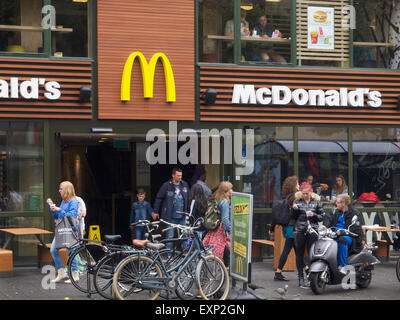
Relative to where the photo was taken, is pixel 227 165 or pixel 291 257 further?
pixel 227 165

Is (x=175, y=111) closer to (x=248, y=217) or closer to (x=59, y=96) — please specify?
(x=59, y=96)

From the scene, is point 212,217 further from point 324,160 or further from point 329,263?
point 324,160

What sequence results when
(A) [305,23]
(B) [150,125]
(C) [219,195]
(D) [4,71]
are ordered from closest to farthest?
(C) [219,195]
(D) [4,71]
(B) [150,125]
(A) [305,23]

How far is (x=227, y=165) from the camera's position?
52.9ft

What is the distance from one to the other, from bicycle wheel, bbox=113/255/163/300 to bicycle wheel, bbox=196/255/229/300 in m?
0.61

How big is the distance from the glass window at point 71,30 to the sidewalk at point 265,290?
4362 millimetres

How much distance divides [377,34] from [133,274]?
9184mm

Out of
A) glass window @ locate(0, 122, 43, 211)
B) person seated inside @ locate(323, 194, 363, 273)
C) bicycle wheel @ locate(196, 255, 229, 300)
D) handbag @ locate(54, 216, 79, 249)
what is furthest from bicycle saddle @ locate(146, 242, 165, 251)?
glass window @ locate(0, 122, 43, 211)

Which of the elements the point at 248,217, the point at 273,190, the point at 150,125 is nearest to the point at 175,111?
the point at 150,125

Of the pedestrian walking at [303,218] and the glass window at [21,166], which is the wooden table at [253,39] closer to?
the glass window at [21,166]

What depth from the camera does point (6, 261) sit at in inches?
525

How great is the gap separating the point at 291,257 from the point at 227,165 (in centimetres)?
268

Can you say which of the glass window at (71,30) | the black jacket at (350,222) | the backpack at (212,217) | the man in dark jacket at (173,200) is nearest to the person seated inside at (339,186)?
the man in dark jacket at (173,200)

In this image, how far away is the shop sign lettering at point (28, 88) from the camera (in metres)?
14.3
